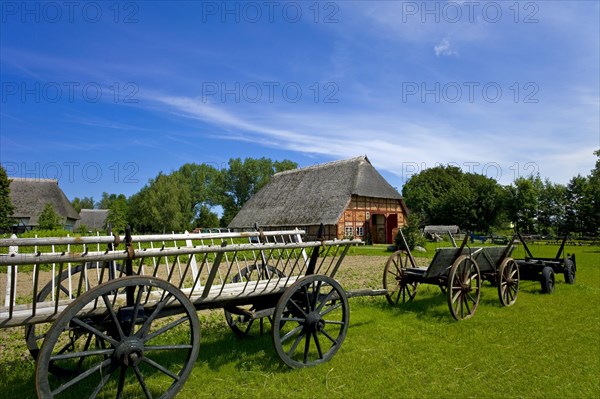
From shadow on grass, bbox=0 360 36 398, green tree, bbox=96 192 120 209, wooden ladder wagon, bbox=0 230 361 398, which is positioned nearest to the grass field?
shadow on grass, bbox=0 360 36 398

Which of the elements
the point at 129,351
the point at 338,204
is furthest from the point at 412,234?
the point at 129,351

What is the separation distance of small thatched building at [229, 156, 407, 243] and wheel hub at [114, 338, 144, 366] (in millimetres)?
27394

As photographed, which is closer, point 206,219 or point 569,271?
point 569,271

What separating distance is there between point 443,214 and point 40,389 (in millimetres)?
62380

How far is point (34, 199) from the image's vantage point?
44781 millimetres

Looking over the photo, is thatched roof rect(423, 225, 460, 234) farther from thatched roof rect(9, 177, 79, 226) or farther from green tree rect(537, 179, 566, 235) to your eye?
thatched roof rect(9, 177, 79, 226)

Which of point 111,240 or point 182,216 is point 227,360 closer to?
point 111,240

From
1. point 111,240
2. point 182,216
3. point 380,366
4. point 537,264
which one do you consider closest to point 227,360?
point 380,366

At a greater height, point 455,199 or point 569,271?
point 455,199

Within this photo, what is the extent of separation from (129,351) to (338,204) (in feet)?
95.9

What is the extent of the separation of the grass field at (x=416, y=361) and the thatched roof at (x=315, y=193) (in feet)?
79.5

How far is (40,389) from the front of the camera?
8.28ft

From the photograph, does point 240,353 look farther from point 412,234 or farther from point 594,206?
point 594,206

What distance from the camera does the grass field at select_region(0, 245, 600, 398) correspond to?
3.54m
